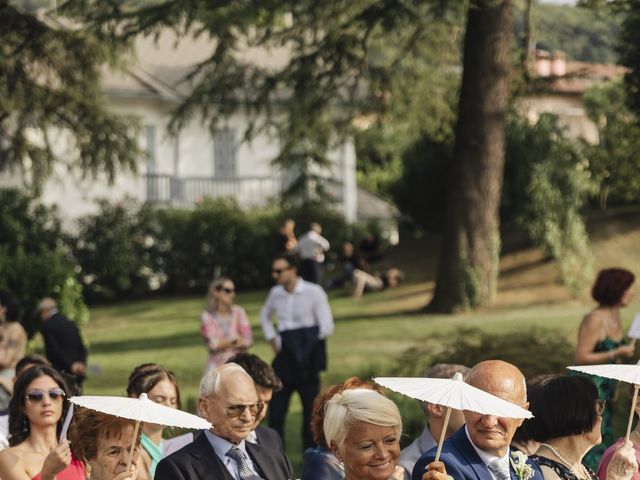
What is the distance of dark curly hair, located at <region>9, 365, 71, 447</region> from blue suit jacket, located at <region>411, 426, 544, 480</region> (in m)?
2.55

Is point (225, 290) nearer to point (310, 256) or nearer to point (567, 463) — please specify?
point (567, 463)

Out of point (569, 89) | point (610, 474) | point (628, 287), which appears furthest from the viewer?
point (569, 89)

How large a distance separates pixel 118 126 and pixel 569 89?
39.5 m

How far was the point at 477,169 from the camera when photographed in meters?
25.3

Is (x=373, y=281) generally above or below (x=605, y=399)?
below

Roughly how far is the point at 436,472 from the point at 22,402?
3.08 meters

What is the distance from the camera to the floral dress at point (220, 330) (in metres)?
13.6

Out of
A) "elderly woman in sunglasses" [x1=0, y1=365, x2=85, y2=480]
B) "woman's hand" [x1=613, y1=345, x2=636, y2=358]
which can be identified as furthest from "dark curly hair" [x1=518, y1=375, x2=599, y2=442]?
"woman's hand" [x1=613, y1=345, x2=636, y2=358]

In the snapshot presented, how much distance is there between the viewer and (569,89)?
62344 mm

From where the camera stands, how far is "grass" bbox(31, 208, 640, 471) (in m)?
21.5

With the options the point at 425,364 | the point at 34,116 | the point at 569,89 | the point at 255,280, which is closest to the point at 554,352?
the point at 425,364

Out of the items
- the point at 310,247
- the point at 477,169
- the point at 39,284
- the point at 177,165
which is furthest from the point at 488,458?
the point at 177,165

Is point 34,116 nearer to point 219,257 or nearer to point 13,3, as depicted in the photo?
point 13,3

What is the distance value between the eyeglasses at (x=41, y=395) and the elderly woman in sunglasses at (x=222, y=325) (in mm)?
5529
